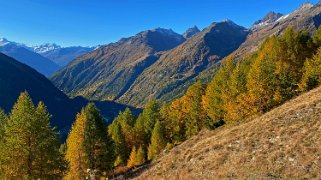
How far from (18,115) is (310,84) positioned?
4331 centimetres

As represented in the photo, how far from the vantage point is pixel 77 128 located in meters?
56.5

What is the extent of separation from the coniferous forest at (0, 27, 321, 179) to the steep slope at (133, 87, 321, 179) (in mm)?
10342

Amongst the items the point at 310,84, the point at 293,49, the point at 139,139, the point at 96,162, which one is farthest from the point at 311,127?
the point at 139,139

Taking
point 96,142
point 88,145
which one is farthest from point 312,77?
point 88,145

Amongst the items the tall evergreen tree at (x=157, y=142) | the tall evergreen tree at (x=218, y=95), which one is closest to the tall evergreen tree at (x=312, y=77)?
the tall evergreen tree at (x=218, y=95)

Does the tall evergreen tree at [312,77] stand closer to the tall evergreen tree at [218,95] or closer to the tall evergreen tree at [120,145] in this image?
the tall evergreen tree at [218,95]

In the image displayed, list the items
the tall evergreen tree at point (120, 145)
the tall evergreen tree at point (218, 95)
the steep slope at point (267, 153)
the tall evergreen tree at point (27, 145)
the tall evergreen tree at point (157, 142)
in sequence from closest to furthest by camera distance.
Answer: the steep slope at point (267, 153)
the tall evergreen tree at point (27, 145)
the tall evergreen tree at point (218, 95)
the tall evergreen tree at point (157, 142)
the tall evergreen tree at point (120, 145)

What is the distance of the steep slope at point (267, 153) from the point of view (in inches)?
917

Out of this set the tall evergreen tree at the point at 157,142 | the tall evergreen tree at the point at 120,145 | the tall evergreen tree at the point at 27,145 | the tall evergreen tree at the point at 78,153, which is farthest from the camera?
the tall evergreen tree at the point at 120,145

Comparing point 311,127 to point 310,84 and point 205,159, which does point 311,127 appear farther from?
point 310,84

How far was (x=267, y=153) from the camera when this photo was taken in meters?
27.3

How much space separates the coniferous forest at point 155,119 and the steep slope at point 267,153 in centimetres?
1034

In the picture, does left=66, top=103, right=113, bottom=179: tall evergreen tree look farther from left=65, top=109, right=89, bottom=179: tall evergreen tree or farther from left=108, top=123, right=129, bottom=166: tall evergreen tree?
left=108, top=123, right=129, bottom=166: tall evergreen tree

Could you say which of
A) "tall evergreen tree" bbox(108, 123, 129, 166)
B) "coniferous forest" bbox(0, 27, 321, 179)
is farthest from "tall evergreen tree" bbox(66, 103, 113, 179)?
"tall evergreen tree" bbox(108, 123, 129, 166)
